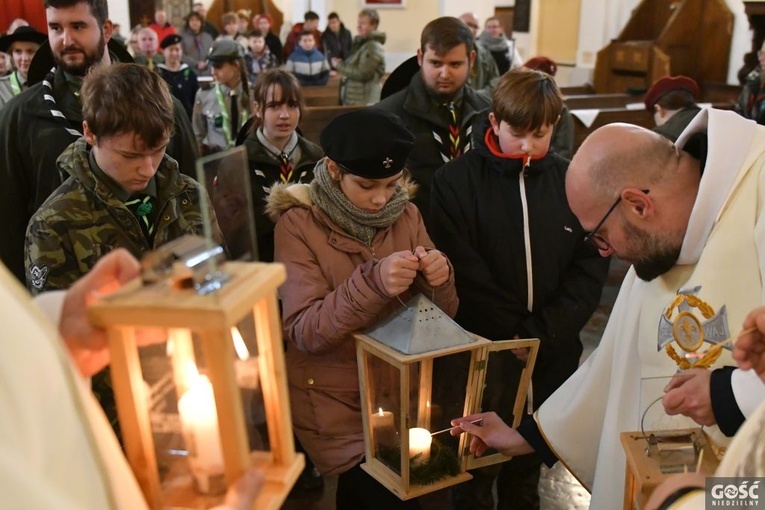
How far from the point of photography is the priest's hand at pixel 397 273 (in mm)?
2156

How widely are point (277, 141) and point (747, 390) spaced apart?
2399mm

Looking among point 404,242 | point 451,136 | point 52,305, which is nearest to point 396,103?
point 451,136

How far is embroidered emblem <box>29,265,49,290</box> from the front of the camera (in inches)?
80.5

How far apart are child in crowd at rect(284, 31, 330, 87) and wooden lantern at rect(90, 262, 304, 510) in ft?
32.0

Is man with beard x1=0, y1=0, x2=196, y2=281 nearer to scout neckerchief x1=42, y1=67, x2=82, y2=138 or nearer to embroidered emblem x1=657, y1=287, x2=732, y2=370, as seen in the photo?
scout neckerchief x1=42, y1=67, x2=82, y2=138

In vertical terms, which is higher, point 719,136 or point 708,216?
point 719,136

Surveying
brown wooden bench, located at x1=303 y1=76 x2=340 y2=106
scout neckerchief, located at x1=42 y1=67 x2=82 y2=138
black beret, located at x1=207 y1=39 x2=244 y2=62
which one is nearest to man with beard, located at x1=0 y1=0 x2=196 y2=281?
scout neckerchief, located at x1=42 y1=67 x2=82 y2=138

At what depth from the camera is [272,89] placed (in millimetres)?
3580

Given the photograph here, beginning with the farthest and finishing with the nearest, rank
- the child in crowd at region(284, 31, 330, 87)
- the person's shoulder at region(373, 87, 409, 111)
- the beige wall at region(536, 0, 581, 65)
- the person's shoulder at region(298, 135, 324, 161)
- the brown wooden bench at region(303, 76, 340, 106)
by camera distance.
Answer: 1. the beige wall at region(536, 0, 581, 65)
2. the child in crowd at region(284, 31, 330, 87)
3. the brown wooden bench at region(303, 76, 340, 106)
4. the person's shoulder at region(373, 87, 409, 111)
5. the person's shoulder at region(298, 135, 324, 161)

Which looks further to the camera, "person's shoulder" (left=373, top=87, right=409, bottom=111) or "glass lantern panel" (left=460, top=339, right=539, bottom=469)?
"person's shoulder" (left=373, top=87, right=409, bottom=111)

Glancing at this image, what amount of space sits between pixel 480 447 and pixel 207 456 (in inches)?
52.4

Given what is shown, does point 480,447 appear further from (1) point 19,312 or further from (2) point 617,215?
(1) point 19,312

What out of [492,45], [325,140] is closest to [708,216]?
[325,140]

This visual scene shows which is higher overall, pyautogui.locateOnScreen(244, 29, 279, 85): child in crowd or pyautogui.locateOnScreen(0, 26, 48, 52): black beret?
pyautogui.locateOnScreen(0, 26, 48, 52): black beret
